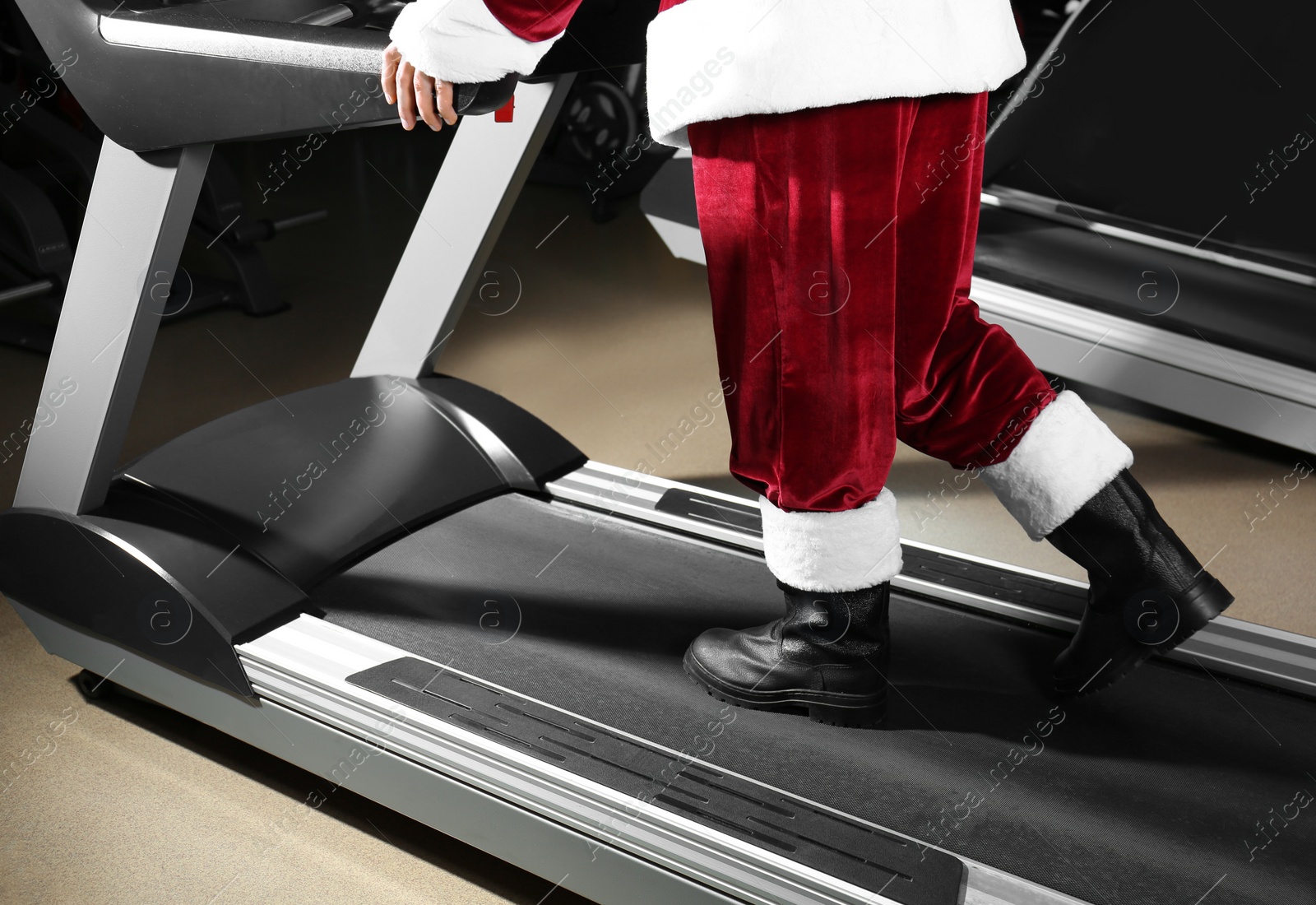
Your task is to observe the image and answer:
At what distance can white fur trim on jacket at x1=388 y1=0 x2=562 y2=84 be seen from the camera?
1043 mm

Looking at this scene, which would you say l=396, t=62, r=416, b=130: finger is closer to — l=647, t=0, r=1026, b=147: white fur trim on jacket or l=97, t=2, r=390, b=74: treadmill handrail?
l=97, t=2, r=390, b=74: treadmill handrail

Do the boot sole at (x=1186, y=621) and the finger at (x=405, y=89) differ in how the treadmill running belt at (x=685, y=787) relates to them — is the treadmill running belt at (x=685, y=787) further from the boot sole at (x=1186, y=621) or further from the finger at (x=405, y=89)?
the finger at (x=405, y=89)

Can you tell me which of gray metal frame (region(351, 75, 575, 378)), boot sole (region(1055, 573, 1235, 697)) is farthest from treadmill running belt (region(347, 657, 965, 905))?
gray metal frame (region(351, 75, 575, 378))

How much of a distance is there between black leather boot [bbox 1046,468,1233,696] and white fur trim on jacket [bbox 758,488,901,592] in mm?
237

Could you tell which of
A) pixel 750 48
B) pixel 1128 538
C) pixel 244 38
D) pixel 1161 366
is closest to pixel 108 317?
pixel 244 38

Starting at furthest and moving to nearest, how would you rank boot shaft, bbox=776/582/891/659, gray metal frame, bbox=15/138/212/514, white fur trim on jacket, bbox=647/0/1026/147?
gray metal frame, bbox=15/138/212/514
boot shaft, bbox=776/582/891/659
white fur trim on jacket, bbox=647/0/1026/147

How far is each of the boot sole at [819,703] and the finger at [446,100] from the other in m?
0.76

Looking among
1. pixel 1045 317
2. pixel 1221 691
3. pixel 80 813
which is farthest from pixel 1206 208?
pixel 80 813

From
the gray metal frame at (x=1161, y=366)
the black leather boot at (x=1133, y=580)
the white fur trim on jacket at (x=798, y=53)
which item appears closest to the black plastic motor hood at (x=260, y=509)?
the white fur trim on jacket at (x=798, y=53)

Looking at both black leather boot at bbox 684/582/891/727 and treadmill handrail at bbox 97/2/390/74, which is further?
black leather boot at bbox 684/582/891/727

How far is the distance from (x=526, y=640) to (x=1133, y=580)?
0.80 metres

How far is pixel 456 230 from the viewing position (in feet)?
6.31

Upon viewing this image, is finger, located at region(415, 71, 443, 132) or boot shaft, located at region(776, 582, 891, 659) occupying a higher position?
finger, located at region(415, 71, 443, 132)

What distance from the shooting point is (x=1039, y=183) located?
2893 mm
